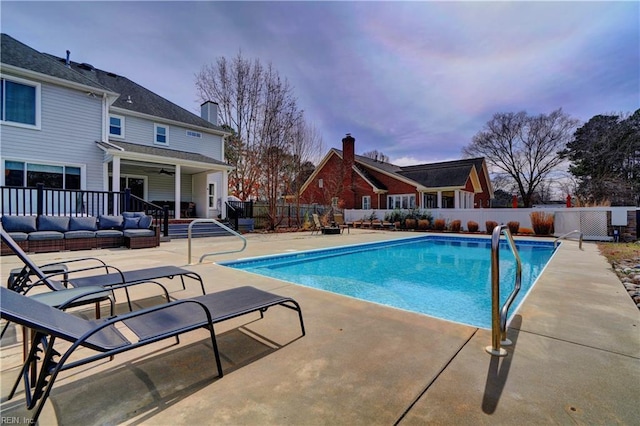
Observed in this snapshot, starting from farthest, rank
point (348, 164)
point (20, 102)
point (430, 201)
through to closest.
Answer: point (348, 164) < point (430, 201) < point (20, 102)

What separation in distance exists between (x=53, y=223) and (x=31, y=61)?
25.5 ft

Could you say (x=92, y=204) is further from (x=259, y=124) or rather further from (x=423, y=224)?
(x=423, y=224)

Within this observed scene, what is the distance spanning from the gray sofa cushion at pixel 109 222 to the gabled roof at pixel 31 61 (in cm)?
663

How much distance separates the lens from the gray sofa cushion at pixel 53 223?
8648 mm

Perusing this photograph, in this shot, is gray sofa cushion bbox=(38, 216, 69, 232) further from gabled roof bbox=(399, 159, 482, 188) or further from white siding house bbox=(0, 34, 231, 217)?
gabled roof bbox=(399, 159, 482, 188)

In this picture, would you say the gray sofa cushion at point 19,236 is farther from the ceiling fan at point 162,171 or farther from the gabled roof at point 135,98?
the gabled roof at point 135,98

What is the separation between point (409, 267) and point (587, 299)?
4.48 metres

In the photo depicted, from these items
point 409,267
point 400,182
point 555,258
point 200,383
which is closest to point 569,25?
point 555,258

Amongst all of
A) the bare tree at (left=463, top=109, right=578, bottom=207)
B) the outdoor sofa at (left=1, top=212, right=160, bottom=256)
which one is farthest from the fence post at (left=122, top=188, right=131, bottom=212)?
the bare tree at (left=463, top=109, right=578, bottom=207)

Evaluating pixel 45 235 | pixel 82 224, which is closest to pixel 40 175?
pixel 82 224

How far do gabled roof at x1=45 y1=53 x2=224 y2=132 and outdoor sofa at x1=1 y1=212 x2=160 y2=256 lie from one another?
8262 mm

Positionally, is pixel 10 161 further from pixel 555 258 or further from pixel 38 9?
pixel 555 258

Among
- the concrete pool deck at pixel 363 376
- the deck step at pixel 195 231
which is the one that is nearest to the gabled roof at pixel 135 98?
the deck step at pixel 195 231

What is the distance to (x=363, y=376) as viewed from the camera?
2.21m
